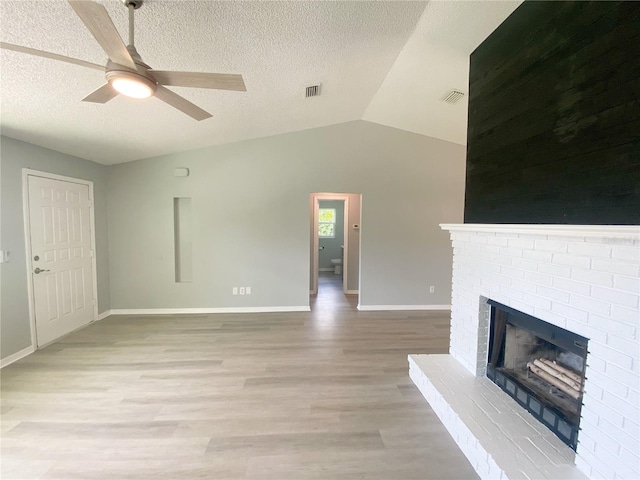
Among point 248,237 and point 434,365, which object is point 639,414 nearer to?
point 434,365

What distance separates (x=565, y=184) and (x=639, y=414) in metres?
1.16

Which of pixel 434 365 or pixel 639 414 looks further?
pixel 434 365

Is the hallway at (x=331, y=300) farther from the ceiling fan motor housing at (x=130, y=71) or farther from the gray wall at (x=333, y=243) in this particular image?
the ceiling fan motor housing at (x=130, y=71)

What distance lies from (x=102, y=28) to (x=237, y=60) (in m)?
1.19

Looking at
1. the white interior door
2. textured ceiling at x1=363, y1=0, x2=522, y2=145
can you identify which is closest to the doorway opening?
textured ceiling at x1=363, y1=0, x2=522, y2=145

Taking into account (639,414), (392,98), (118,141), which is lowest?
(639,414)

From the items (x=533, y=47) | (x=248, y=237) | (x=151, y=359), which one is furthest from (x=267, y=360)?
(x=533, y=47)

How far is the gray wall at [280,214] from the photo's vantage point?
4254 millimetres

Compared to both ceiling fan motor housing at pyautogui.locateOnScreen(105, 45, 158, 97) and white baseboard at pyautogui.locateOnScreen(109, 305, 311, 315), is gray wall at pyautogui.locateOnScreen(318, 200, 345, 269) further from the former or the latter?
ceiling fan motor housing at pyautogui.locateOnScreen(105, 45, 158, 97)

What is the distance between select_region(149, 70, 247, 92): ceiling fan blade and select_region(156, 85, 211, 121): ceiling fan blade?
59 millimetres

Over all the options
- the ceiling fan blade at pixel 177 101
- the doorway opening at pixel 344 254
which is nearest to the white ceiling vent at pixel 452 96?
the doorway opening at pixel 344 254

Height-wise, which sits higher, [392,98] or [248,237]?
[392,98]

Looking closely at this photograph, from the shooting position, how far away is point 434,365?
2373 millimetres

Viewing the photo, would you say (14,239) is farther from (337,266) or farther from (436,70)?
(337,266)
